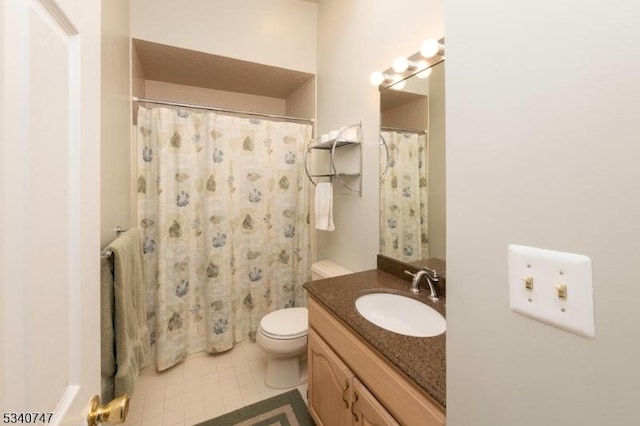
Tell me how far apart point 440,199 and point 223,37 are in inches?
77.0

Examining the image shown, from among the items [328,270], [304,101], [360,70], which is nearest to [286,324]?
[328,270]

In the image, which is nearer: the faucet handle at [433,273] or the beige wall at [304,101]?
the faucet handle at [433,273]

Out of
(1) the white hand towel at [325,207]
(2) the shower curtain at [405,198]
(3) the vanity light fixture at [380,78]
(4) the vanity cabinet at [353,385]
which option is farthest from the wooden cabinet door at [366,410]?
(3) the vanity light fixture at [380,78]

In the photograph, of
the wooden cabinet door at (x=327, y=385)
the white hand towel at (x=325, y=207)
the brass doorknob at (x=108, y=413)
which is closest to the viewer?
the brass doorknob at (x=108, y=413)

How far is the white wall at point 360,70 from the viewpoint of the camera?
4.50 ft

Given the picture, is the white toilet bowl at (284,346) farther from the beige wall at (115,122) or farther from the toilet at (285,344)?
the beige wall at (115,122)

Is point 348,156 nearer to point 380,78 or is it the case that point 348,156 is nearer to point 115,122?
point 380,78

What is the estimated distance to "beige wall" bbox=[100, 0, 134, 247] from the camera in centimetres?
115

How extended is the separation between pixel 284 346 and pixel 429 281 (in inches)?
39.0

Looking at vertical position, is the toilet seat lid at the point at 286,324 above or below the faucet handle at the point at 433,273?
below

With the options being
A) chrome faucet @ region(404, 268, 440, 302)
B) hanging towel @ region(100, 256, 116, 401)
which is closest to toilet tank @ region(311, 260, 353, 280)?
chrome faucet @ region(404, 268, 440, 302)

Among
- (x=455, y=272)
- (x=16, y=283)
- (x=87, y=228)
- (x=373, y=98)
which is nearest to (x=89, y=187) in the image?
(x=87, y=228)

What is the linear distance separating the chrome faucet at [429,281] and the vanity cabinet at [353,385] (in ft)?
1.47

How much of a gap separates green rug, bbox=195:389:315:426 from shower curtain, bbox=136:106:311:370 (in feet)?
2.04
